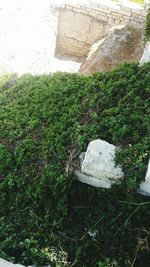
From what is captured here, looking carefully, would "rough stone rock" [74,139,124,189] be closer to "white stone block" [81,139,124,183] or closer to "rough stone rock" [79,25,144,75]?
"white stone block" [81,139,124,183]

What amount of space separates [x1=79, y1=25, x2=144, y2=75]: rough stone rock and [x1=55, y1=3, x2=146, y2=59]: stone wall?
42 cm

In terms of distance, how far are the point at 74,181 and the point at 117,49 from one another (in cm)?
501

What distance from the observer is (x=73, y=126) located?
17.0 feet

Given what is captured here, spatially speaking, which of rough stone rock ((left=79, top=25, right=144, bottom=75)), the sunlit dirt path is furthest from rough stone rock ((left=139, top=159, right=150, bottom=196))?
the sunlit dirt path

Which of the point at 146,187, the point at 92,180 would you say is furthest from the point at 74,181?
the point at 146,187

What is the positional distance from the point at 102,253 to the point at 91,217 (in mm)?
454

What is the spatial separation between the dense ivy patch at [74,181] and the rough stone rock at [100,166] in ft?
0.34

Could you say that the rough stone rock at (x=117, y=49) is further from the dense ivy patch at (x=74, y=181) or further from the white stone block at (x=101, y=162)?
the white stone block at (x=101, y=162)

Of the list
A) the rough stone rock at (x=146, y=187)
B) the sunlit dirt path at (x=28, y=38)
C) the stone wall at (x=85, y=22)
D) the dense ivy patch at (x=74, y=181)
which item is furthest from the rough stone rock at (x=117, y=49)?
the rough stone rock at (x=146, y=187)

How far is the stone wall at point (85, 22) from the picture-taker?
9.44 m

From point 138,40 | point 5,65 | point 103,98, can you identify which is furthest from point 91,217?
point 5,65

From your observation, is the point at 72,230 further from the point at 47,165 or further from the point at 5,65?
the point at 5,65

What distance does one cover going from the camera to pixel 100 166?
4.40 meters

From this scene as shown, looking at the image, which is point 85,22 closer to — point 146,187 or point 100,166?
point 100,166
